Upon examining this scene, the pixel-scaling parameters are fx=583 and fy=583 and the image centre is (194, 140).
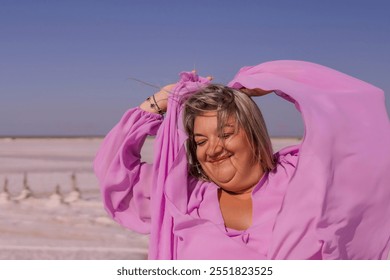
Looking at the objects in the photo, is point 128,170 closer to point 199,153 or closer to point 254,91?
point 199,153

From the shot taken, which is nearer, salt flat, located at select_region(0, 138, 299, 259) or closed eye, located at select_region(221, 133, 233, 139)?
closed eye, located at select_region(221, 133, 233, 139)

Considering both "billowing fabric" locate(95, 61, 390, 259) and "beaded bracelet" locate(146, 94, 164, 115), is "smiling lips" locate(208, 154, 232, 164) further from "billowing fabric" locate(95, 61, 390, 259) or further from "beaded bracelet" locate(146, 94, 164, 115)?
"beaded bracelet" locate(146, 94, 164, 115)

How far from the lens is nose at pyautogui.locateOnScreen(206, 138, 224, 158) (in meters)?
2.23

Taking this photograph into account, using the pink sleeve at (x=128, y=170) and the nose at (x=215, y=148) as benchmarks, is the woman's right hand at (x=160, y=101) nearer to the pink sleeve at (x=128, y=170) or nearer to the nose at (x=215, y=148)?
the pink sleeve at (x=128, y=170)

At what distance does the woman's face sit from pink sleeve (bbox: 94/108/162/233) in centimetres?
25

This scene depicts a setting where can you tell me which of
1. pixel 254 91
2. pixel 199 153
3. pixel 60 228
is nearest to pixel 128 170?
pixel 199 153

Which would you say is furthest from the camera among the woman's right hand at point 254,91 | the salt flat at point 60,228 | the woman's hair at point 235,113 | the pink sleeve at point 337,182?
the salt flat at point 60,228

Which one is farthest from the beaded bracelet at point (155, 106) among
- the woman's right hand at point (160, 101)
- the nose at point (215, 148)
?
the nose at point (215, 148)

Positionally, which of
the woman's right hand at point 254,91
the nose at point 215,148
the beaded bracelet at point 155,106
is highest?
the woman's right hand at point 254,91

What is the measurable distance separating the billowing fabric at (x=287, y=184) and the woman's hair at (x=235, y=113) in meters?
0.06

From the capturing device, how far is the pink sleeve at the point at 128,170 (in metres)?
2.38

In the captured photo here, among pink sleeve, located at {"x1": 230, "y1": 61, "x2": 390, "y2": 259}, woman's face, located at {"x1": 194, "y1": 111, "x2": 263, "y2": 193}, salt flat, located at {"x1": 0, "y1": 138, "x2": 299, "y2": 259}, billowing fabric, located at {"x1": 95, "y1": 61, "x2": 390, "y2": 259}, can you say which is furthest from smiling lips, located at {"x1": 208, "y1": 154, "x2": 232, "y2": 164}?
salt flat, located at {"x1": 0, "y1": 138, "x2": 299, "y2": 259}
